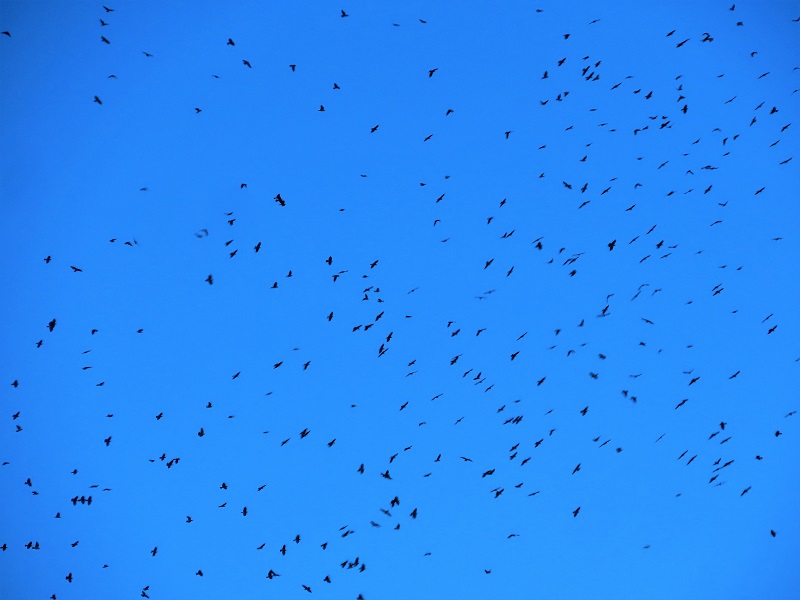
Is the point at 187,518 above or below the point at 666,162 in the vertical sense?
below

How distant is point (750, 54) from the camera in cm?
1058

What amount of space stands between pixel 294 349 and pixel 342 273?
1.84 metres

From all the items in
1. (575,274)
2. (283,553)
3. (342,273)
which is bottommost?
(283,553)

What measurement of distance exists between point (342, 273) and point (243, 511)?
5267 millimetres

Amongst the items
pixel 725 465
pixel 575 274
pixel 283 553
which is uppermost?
pixel 575 274

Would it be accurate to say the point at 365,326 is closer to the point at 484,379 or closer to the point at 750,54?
the point at 484,379

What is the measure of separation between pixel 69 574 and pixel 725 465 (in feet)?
45.2

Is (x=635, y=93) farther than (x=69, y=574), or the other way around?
(x=69, y=574)

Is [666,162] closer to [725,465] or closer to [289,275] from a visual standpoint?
[725,465]

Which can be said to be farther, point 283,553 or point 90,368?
point 90,368

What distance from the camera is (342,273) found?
10539 millimetres

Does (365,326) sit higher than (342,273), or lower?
lower

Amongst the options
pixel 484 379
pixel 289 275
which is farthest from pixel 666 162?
pixel 289 275

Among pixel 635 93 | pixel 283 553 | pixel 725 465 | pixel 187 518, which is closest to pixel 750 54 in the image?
pixel 635 93
